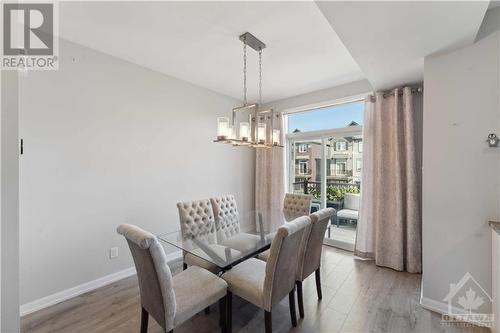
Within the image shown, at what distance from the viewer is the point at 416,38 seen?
189 centimetres

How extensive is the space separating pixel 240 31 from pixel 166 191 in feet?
7.68

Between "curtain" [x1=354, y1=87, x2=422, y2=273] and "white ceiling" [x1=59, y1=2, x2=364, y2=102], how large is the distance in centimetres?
77

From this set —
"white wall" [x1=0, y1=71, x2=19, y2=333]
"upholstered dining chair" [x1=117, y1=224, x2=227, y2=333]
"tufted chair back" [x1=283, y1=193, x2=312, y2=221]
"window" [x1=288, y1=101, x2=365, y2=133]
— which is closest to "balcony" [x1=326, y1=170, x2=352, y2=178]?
"window" [x1=288, y1=101, x2=365, y2=133]

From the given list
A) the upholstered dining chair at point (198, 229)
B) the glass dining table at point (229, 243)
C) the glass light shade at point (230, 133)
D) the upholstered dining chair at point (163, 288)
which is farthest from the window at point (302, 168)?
the upholstered dining chair at point (163, 288)

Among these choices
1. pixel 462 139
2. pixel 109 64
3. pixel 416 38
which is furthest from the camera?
pixel 109 64

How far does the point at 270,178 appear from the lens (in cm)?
441

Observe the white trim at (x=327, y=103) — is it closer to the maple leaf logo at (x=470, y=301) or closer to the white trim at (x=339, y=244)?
the white trim at (x=339, y=244)

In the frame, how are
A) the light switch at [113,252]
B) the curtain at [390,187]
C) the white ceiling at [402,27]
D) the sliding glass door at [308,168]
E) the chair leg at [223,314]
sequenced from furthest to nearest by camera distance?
the sliding glass door at [308,168], the curtain at [390,187], the light switch at [113,252], the chair leg at [223,314], the white ceiling at [402,27]

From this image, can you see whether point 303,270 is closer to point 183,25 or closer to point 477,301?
point 477,301

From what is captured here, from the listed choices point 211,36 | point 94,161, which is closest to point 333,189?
point 211,36

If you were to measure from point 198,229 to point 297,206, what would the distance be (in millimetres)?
1507

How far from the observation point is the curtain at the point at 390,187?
112 inches

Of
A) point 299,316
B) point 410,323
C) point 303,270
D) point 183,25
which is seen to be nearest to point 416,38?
point 183,25

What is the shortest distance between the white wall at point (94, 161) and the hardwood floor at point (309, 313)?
344mm
